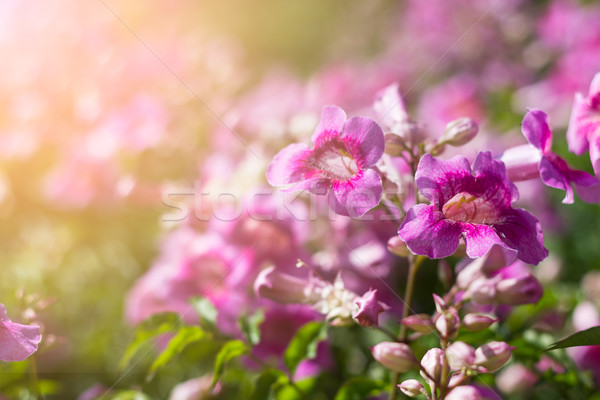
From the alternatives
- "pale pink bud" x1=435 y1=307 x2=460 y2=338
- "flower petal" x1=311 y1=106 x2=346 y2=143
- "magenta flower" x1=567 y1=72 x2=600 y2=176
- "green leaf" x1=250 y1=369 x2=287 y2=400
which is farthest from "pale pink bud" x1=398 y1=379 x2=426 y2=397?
"magenta flower" x1=567 y1=72 x2=600 y2=176

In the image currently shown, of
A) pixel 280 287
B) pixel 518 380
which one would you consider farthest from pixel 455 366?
pixel 518 380

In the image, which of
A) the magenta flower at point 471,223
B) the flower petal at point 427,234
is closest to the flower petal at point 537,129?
the magenta flower at point 471,223

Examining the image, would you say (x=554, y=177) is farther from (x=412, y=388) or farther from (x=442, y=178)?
(x=412, y=388)

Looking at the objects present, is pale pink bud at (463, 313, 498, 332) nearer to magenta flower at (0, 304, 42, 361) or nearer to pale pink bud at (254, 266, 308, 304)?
pale pink bud at (254, 266, 308, 304)

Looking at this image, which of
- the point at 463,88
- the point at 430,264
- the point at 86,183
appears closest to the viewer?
the point at 430,264

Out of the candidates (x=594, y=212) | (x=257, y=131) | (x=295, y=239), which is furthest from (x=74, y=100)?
(x=594, y=212)

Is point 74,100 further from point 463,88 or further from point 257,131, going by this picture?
point 463,88

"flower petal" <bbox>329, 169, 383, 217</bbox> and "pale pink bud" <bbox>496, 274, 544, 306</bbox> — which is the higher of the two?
"flower petal" <bbox>329, 169, 383, 217</bbox>
